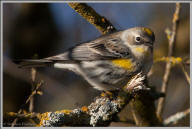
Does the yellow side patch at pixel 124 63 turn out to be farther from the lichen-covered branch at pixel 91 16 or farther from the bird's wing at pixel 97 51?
the lichen-covered branch at pixel 91 16

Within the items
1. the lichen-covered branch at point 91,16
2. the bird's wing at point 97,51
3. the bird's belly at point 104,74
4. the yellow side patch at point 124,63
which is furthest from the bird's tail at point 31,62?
the yellow side patch at point 124,63

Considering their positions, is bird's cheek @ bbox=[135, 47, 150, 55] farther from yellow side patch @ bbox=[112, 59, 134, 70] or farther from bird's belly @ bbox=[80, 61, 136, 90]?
bird's belly @ bbox=[80, 61, 136, 90]

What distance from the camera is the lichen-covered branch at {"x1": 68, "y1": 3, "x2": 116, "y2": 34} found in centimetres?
420

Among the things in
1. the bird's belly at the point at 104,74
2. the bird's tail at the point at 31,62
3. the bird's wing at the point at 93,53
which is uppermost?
the bird's wing at the point at 93,53

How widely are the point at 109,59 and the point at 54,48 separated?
214 centimetres

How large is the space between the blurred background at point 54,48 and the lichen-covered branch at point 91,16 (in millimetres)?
1168

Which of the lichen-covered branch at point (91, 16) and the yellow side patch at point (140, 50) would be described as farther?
the yellow side patch at point (140, 50)

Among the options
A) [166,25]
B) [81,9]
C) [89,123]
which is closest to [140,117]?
[89,123]

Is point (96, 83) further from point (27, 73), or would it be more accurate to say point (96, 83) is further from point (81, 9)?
point (27, 73)

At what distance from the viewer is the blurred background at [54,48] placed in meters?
6.01

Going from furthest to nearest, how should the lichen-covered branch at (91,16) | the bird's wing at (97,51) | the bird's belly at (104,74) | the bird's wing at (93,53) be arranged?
1. the bird's wing at (97,51)
2. the bird's wing at (93,53)
3. the bird's belly at (104,74)
4. the lichen-covered branch at (91,16)

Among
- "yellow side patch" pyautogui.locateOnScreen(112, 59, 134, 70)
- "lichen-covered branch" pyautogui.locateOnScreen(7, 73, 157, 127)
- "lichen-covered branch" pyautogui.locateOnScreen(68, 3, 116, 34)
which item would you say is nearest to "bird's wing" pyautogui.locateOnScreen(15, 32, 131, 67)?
"yellow side patch" pyautogui.locateOnScreen(112, 59, 134, 70)

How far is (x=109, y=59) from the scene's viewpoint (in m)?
4.55

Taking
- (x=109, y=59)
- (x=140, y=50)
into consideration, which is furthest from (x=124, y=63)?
(x=140, y=50)
